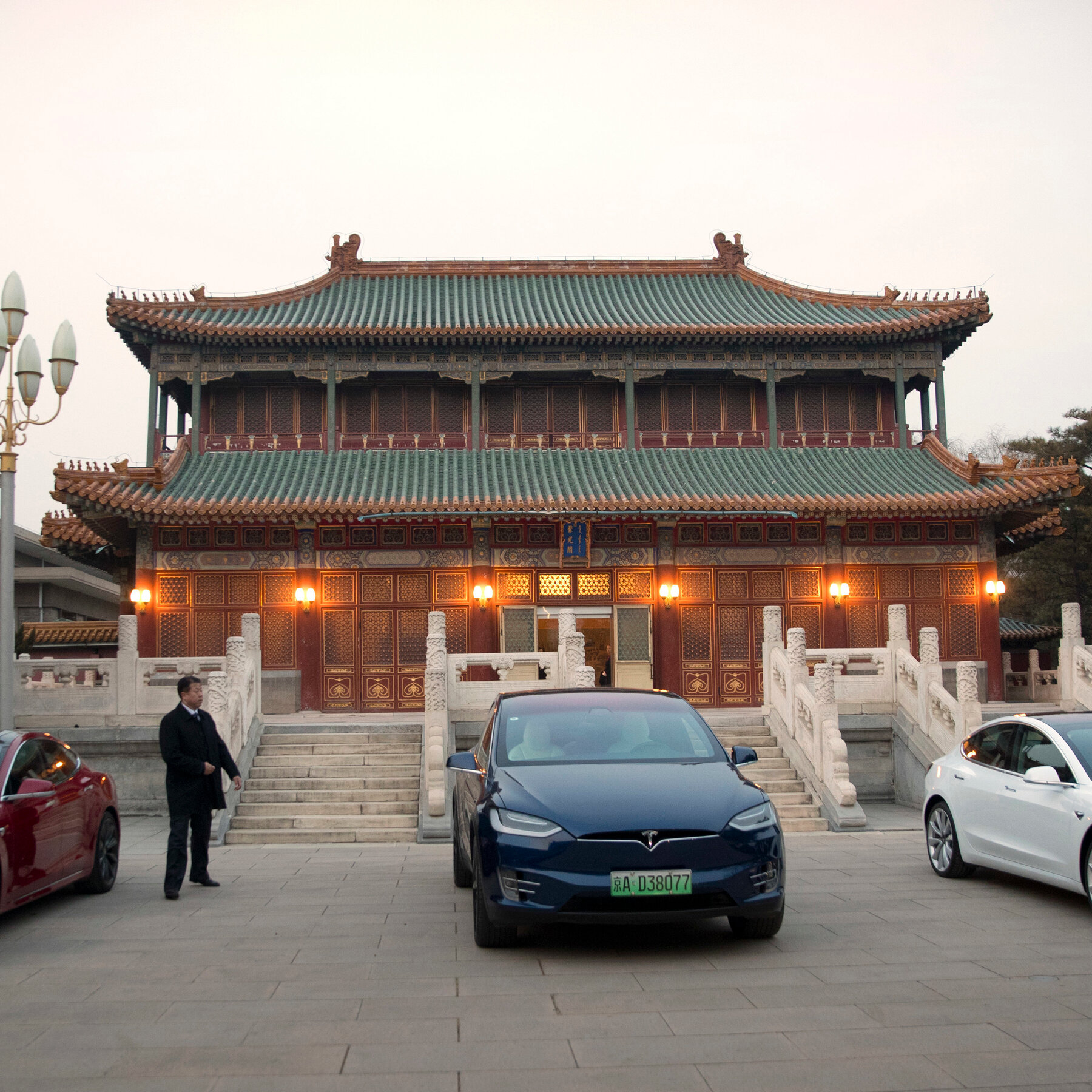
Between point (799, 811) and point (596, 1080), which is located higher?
point (596, 1080)

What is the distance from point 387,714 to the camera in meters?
21.0

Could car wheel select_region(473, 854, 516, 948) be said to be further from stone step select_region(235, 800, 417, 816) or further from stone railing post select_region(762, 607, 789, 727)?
stone railing post select_region(762, 607, 789, 727)

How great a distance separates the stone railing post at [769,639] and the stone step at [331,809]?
18.8 feet

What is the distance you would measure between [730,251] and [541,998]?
2424 centimetres

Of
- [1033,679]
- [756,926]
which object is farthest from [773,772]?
[1033,679]

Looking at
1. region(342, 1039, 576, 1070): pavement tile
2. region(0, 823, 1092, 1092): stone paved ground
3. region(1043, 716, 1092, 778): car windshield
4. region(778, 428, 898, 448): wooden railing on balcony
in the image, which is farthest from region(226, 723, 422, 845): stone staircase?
region(778, 428, 898, 448): wooden railing on balcony

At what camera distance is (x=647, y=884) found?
20.4 feet

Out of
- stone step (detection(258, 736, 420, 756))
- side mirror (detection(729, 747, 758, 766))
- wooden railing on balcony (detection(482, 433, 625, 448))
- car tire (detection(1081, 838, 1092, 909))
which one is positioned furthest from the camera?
wooden railing on balcony (detection(482, 433, 625, 448))

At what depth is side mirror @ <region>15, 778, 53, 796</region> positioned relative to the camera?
305 inches

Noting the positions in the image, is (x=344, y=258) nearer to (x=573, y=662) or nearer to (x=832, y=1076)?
(x=573, y=662)

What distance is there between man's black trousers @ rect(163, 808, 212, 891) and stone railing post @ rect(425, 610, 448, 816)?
11.5 feet

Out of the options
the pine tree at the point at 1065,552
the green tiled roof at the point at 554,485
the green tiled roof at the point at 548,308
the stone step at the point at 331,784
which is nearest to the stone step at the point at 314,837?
the stone step at the point at 331,784

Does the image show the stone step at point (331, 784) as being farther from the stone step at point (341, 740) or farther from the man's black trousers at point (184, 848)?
the man's black trousers at point (184, 848)

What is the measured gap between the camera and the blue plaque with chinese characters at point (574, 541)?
21.9 metres
